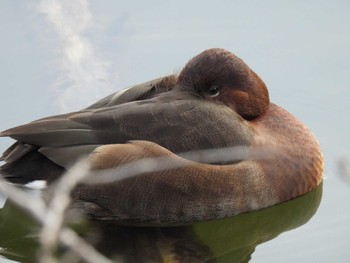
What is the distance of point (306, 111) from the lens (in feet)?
21.8

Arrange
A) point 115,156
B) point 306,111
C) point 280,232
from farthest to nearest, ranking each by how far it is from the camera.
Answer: point 306,111 → point 280,232 → point 115,156

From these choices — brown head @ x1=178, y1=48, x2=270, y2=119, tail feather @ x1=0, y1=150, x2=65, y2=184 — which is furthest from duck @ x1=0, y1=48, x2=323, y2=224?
brown head @ x1=178, y1=48, x2=270, y2=119

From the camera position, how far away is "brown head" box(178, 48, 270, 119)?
557cm

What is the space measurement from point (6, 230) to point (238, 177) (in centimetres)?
148

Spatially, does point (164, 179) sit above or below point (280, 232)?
above

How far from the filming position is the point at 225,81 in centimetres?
564

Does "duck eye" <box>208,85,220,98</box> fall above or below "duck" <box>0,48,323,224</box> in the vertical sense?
above

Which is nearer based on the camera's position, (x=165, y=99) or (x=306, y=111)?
(x=165, y=99)

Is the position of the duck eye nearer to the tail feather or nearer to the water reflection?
the water reflection

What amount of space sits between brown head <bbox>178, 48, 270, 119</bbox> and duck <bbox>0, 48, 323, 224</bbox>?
0.41ft

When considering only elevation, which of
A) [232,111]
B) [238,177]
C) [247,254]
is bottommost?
[247,254]

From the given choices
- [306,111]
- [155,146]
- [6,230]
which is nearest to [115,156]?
[155,146]

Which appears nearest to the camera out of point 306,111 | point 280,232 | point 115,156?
point 115,156

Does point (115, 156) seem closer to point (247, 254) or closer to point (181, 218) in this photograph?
point (181, 218)
